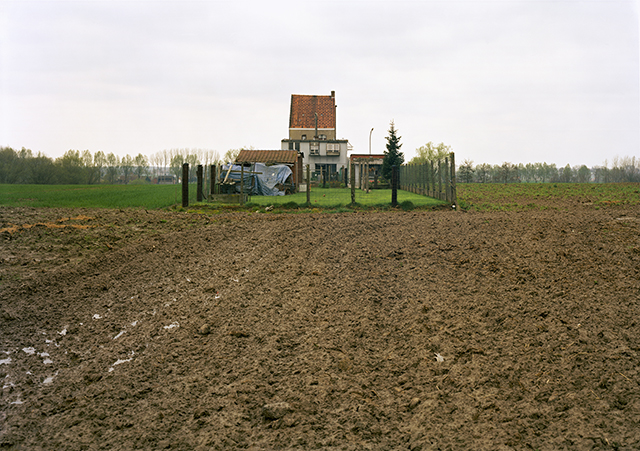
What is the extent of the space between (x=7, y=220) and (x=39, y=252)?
5.67m

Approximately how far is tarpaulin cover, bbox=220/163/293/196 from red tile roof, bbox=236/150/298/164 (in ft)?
6.70

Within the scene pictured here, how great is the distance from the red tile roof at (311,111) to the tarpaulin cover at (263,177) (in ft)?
97.6

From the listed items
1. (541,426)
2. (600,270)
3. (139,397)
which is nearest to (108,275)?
(139,397)

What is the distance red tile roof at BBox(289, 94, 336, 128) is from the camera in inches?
2100

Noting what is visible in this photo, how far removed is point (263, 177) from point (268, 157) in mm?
4029

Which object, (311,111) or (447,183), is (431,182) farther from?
(311,111)

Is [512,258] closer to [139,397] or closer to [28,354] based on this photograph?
[139,397]

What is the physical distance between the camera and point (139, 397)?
327cm

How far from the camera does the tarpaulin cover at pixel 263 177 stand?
22.2m

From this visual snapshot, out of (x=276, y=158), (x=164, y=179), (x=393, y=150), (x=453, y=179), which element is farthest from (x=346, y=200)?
(x=164, y=179)

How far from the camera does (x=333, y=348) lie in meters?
3.93

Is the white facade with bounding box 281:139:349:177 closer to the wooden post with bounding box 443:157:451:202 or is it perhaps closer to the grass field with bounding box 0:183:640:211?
the grass field with bounding box 0:183:640:211

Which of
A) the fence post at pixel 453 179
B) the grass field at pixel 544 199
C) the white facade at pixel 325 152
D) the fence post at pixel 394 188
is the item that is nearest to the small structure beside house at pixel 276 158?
the grass field at pixel 544 199

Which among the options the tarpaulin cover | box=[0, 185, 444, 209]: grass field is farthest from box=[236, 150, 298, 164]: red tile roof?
box=[0, 185, 444, 209]: grass field
